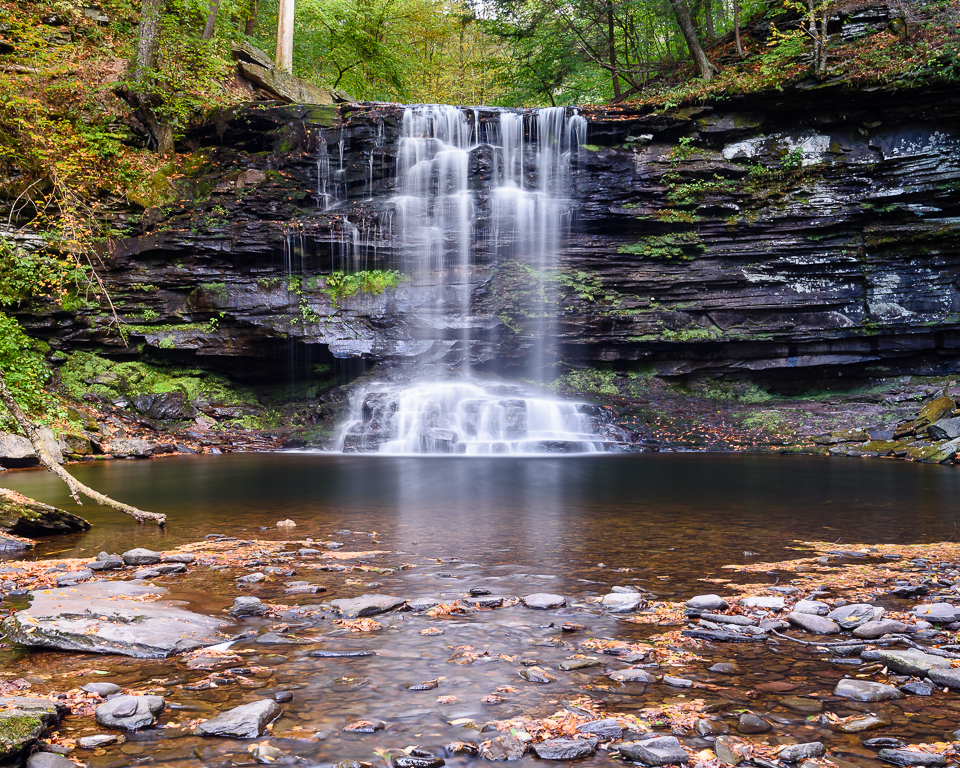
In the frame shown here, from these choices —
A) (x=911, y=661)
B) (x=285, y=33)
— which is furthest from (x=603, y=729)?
(x=285, y=33)

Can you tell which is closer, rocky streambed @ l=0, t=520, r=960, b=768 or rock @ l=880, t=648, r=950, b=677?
rocky streambed @ l=0, t=520, r=960, b=768

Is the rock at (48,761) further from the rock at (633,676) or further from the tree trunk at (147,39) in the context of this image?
the tree trunk at (147,39)

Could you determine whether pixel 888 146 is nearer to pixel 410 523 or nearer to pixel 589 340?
pixel 589 340

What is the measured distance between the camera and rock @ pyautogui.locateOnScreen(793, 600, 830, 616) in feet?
10.6

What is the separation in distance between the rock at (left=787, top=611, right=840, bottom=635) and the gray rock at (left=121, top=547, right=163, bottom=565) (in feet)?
13.8

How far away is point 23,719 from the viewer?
80.0 inches

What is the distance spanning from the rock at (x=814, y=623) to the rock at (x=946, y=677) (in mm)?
564

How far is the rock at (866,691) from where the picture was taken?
7.63 ft

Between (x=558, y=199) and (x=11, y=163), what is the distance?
14.0 meters

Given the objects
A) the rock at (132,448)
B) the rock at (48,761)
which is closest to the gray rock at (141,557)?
the rock at (48,761)

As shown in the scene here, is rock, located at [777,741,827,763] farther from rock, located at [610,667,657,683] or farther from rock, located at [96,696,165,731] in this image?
rock, located at [96,696,165,731]

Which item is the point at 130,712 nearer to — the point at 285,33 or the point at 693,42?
the point at 693,42

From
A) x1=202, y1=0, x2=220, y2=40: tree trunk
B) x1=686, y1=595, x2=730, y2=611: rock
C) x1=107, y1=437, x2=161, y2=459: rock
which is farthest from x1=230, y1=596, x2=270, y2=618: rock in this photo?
x1=202, y1=0, x2=220, y2=40: tree trunk

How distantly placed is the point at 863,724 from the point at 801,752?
37cm
